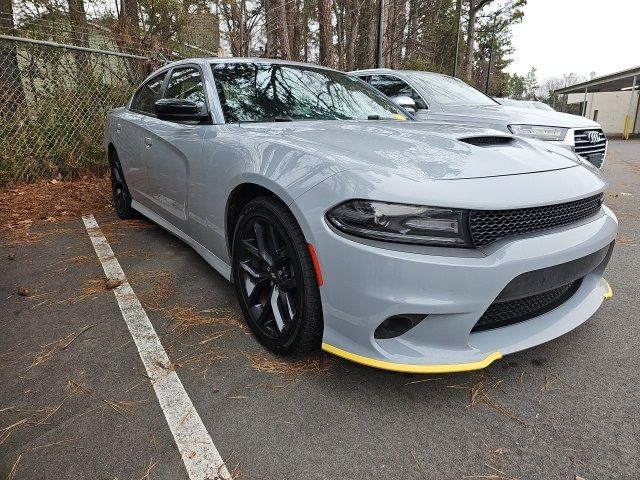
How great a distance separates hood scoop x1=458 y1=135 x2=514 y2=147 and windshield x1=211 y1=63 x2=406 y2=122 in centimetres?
92

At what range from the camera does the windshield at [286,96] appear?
2756 millimetres

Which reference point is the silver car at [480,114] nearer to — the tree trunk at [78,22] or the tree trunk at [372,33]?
the tree trunk at [78,22]

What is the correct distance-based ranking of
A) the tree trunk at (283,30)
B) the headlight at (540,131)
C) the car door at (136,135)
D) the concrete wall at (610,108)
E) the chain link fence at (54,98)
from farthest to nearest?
the concrete wall at (610,108)
the tree trunk at (283,30)
the chain link fence at (54,98)
the headlight at (540,131)
the car door at (136,135)

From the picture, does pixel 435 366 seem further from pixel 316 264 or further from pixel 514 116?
pixel 514 116

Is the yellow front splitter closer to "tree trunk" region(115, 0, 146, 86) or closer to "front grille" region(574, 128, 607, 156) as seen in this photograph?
"front grille" region(574, 128, 607, 156)

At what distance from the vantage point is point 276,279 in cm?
213

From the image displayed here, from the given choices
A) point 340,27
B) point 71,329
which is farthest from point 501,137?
point 340,27

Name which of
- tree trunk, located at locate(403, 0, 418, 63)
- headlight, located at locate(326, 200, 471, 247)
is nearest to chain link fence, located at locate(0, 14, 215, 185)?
headlight, located at locate(326, 200, 471, 247)

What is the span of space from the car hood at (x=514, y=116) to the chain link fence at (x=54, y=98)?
5210 mm

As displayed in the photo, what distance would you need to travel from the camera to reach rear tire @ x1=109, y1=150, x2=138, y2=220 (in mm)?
4555

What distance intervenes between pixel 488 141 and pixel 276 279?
1.25 meters

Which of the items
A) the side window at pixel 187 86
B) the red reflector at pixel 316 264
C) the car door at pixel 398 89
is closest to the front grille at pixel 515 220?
the red reflector at pixel 316 264

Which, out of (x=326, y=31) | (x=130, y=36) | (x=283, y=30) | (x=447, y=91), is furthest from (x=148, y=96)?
(x=326, y=31)

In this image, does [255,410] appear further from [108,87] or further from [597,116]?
[597,116]
